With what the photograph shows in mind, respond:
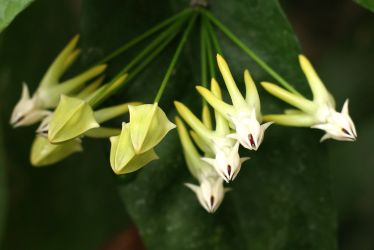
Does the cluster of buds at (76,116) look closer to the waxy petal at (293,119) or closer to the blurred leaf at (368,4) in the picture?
the waxy petal at (293,119)

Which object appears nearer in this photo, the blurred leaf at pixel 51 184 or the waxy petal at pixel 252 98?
the waxy petal at pixel 252 98

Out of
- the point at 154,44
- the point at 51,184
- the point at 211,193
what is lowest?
the point at 51,184

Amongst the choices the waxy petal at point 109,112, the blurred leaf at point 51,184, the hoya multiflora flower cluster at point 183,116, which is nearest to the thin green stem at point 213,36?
the hoya multiflora flower cluster at point 183,116

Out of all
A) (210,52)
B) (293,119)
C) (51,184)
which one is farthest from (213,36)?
(51,184)

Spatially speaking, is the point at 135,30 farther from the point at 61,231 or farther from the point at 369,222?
the point at 369,222

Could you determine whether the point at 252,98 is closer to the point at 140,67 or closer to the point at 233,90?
the point at 233,90

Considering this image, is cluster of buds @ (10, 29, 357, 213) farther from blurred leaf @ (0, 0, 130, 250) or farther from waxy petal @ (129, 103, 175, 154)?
blurred leaf @ (0, 0, 130, 250)

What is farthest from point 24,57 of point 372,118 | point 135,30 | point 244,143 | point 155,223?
point 372,118
